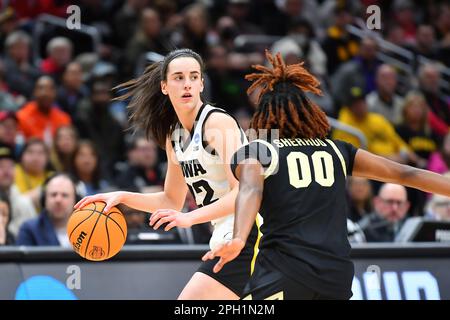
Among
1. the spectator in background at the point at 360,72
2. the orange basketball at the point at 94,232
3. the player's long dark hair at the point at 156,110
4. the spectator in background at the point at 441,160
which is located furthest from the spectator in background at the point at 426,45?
the orange basketball at the point at 94,232

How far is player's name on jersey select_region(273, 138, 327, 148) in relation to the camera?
468cm

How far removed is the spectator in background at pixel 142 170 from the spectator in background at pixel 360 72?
297 centimetres

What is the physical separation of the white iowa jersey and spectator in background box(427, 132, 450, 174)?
20.2 feet

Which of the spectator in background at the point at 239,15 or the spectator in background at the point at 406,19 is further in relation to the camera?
the spectator in background at the point at 406,19

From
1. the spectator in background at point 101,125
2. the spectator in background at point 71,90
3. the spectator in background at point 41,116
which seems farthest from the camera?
the spectator in background at point 71,90

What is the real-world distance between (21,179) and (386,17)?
773 centimetres

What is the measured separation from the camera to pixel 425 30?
14.3 metres

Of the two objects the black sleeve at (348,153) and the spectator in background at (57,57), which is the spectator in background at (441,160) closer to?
the spectator in background at (57,57)

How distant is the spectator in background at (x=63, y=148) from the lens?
33.3 feet

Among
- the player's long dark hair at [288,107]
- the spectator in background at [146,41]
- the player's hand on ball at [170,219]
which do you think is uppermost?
the spectator in background at [146,41]

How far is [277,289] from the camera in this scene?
450cm

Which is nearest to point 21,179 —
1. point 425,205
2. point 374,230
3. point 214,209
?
point 374,230

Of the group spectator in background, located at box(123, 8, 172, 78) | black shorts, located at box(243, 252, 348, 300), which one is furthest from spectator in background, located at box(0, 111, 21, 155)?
black shorts, located at box(243, 252, 348, 300)

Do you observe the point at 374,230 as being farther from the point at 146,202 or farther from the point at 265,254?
the point at 265,254
